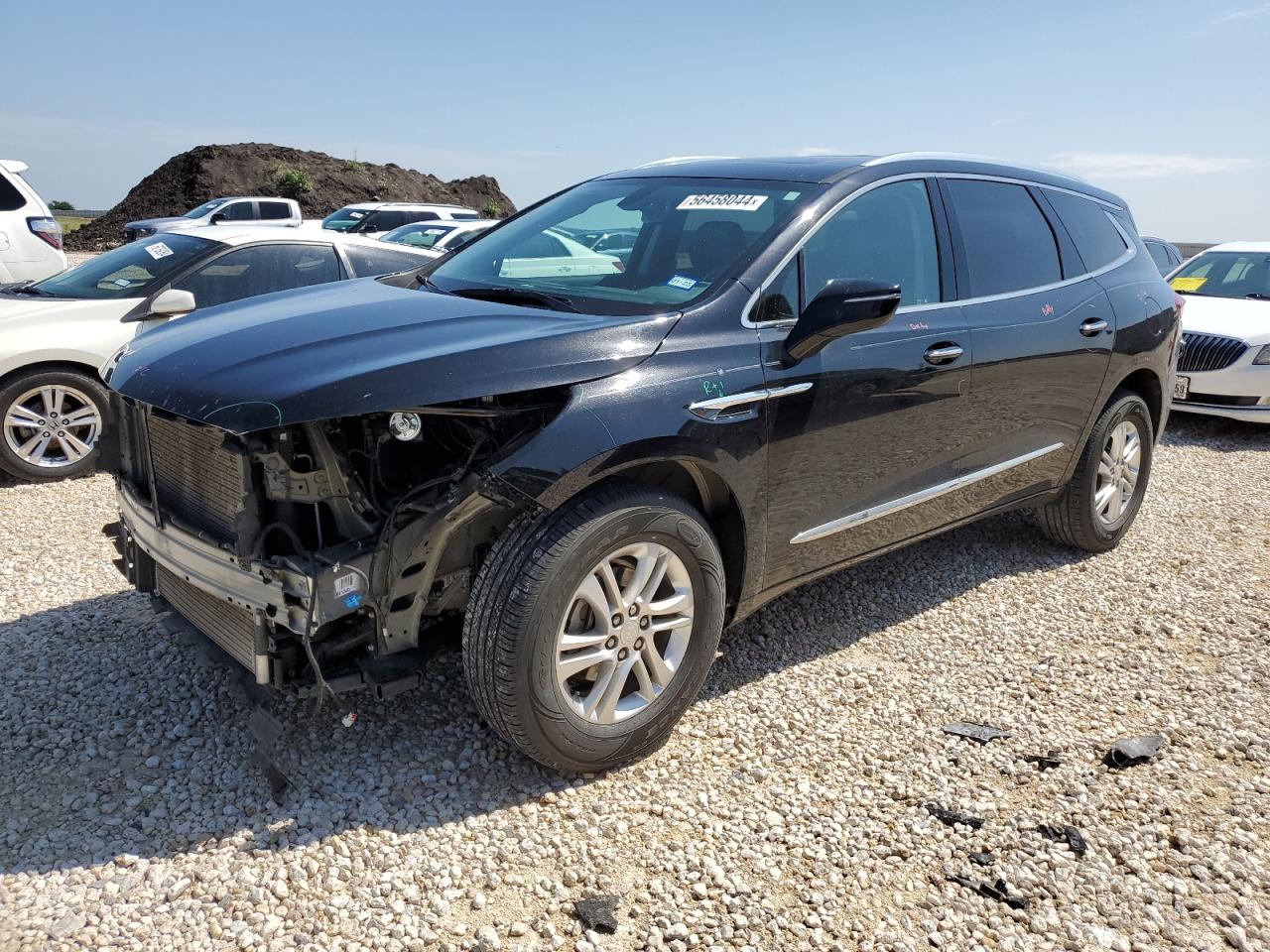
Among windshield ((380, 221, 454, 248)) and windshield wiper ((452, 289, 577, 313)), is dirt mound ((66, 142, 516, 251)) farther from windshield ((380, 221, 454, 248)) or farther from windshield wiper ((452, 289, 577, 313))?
windshield wiper ((452, 289, 577, 313))

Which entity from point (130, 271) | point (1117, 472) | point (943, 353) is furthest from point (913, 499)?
point (130, 271)

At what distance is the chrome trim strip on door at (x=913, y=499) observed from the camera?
3670mm

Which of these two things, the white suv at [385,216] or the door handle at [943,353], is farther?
the white suv at [385,216]

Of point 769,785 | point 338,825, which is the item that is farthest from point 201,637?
point 769,785

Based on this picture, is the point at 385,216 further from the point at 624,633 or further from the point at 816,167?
the point at 624,633

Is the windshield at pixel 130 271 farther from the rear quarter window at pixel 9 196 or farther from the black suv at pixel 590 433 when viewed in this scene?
the rear quarter window at pixel 9 196

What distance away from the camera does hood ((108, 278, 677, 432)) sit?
8.75 ft

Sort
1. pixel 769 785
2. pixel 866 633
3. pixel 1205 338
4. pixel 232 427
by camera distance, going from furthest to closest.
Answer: pixel 1205 338 < pixel 866 633 < pixel 769 785 < pixel 232 427

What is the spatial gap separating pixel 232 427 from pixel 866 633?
2820mm

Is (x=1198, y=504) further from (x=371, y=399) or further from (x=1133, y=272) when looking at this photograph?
(x=371, y=399)

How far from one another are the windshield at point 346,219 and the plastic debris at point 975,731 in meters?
21.4

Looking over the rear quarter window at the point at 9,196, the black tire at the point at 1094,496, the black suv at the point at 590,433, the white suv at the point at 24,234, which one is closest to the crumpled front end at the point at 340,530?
the black suv at the point at 590,433

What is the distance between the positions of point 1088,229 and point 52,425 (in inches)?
238

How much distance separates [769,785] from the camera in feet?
10.5
